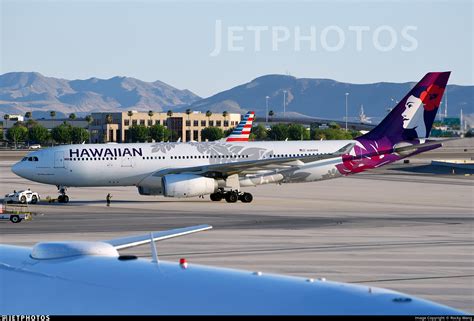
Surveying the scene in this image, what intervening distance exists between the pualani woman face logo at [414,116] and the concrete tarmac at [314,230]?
4.82m

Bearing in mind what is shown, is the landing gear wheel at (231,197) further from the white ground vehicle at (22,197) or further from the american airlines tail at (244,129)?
the american airlines tail at (244,129)

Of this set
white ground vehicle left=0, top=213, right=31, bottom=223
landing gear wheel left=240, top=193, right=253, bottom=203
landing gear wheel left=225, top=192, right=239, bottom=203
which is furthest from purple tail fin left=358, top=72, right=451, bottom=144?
white ground vehicle left=0, top=213, right=31, bottom=223

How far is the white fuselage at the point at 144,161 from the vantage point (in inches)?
2188

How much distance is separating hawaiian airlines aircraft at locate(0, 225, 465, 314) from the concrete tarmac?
1212 centimetres

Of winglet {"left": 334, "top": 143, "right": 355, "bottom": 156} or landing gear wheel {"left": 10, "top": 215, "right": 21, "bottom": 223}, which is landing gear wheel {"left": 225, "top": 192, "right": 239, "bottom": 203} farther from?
landing gear wheel {"left": 10, "top": 215, "right": 21, "bottom": 223}

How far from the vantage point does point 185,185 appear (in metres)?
52.7

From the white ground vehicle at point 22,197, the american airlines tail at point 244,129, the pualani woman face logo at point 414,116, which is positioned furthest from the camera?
the american airlines tail at point 244,129

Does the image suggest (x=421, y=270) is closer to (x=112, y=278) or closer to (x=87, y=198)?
(x=112, y=278)

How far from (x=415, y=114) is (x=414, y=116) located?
0.54ft

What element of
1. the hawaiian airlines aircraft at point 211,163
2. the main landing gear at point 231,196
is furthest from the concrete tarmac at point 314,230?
the hawaiian airlines aircraft at point 211,163

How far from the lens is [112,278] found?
1106 centimetres

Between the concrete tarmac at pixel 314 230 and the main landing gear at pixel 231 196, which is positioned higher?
the main landing gear at pixel 231 196

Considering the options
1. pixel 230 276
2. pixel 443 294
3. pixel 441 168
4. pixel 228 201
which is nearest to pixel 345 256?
pixel 443 294

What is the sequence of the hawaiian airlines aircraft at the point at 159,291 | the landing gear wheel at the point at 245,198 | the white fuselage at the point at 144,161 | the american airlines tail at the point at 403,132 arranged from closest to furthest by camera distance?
A: the hawaiian airlines aircraft at the point at 159,291 → the white fuselage at the point at 144,161 → the landing gear wheel at the point at 245,198 → the american airlines tail at the point at 403,132
